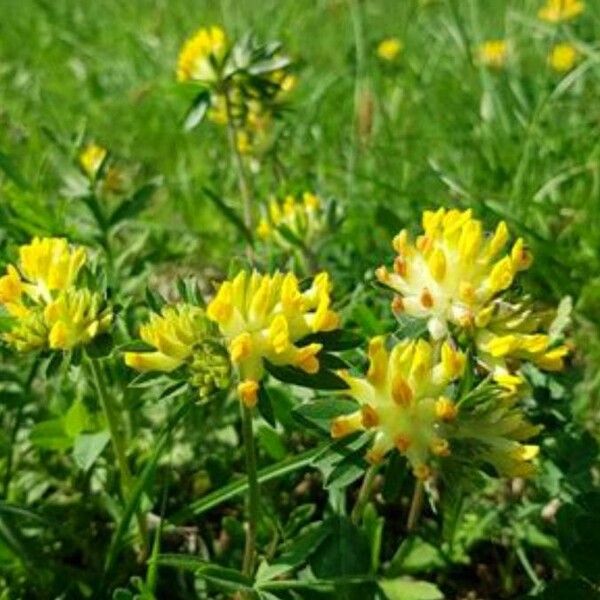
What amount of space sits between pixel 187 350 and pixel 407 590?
468 millimetres

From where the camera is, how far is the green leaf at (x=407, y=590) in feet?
5.11

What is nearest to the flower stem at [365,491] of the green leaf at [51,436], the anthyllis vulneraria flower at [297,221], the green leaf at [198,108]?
the green leaf at [51,436]

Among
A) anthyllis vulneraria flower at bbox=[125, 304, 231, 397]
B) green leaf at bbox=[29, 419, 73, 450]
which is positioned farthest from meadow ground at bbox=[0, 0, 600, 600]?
anthyllis vulneraria flower at bbox=[125, 304, 231, 397]

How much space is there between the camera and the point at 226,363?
1422 mm

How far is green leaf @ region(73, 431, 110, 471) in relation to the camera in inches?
71.2

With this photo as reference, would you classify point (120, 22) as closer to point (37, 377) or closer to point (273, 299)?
point (37, 377)

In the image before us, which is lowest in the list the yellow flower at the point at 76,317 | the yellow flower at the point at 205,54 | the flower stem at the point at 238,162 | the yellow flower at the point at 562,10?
the yellow flower at the point at 76,317

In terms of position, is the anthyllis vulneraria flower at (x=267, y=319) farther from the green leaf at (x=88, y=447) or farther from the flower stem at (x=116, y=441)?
the green leaf at (x=88, y=447)

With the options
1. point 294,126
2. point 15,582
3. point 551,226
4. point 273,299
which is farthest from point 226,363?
point 294,126

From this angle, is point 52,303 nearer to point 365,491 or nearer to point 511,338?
point 365,491

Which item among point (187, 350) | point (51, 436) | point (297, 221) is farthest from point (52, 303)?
point (297, 221)

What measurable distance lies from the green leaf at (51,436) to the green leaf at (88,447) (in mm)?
67

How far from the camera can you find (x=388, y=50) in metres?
4.13

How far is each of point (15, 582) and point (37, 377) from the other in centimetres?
58
